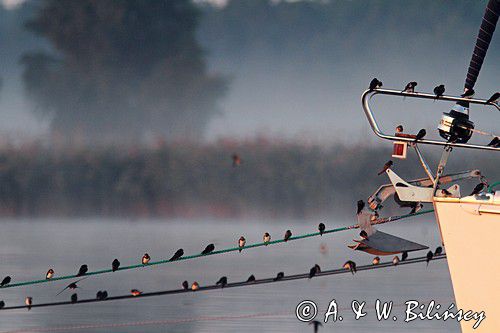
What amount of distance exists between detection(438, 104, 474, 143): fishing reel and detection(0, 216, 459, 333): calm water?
8.04 metres

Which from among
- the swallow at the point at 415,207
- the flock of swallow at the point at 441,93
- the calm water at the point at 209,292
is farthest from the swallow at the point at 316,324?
the flock of swallow at the point at 441,93

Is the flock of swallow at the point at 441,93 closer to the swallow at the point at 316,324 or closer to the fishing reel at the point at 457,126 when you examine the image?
the fishing reel at the point at 457,126

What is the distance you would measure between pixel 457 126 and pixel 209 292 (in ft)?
56.9

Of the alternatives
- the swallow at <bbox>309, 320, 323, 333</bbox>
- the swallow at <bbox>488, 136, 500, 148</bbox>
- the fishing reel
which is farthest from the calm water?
the fishing reel

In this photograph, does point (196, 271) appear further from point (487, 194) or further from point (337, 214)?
point (337, 214)

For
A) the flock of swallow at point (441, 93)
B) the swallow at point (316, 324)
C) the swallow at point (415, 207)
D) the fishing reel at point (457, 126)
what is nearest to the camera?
the flock of swallow at point (441, 93)

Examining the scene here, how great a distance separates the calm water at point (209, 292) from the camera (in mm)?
23047

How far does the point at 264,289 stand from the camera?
1294 inches

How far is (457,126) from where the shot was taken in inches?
565

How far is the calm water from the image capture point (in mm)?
23047

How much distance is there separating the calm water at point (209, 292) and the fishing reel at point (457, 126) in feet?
26.4

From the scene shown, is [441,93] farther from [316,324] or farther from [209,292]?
[209,292]

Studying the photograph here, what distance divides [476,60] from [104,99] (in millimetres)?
79763

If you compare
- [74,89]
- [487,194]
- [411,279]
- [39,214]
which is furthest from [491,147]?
[39,214]
